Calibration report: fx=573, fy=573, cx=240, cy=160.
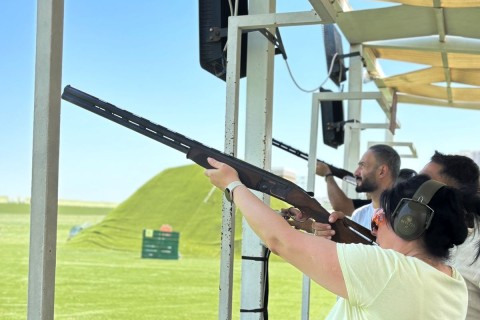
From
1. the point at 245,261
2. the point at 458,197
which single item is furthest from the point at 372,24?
the point at 458,197

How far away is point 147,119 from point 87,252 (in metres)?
17.0

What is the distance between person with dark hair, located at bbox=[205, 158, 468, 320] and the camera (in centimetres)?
93

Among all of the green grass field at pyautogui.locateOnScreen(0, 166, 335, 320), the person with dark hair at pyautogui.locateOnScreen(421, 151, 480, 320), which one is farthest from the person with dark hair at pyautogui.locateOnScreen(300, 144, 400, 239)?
the green grass field at pyautogui.locateOnScreen(0, 166, 335, 320)

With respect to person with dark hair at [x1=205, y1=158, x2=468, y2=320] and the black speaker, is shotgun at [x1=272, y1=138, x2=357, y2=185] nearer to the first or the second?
the black speaker

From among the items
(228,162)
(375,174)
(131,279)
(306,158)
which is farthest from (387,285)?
(131,279)

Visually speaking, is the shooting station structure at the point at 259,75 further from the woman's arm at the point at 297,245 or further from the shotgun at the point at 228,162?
the woman's arm at the point at 297,245

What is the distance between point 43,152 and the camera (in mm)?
1062

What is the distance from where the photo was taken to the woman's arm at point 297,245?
3.11 feet

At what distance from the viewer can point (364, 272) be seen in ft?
3.04

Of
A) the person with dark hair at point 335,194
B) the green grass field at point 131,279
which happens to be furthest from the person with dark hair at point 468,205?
the green grass field at point 131,279

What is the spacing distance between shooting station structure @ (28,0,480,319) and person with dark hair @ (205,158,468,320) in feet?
1.27

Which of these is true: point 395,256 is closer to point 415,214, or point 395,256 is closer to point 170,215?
point 415,214

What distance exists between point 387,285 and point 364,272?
4 centimetres

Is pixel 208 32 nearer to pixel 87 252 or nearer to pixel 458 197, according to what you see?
pixel 458 197
